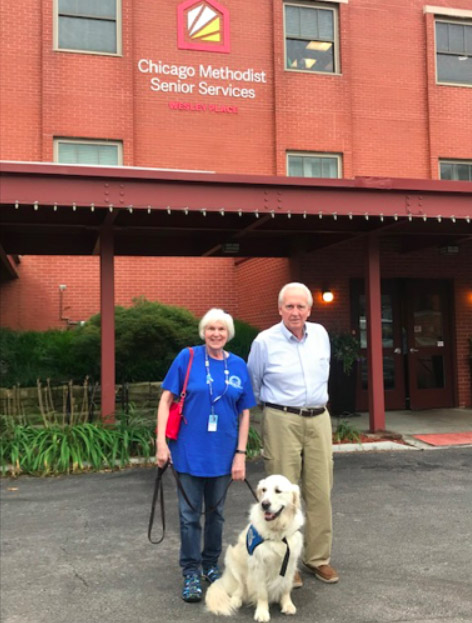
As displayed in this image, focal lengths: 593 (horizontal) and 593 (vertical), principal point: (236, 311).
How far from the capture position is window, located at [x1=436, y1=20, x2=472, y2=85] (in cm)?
1435

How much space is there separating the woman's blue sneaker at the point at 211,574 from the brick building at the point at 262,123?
7.15m

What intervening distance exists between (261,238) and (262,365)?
269 inches

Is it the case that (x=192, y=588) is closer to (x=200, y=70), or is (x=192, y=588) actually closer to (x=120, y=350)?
(x=120, y=350)

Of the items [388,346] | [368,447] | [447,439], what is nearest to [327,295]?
[388,346]

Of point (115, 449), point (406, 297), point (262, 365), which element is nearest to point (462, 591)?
point (262, 365)

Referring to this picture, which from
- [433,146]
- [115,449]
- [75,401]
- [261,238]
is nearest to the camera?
[115,449]

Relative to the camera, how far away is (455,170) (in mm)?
14219

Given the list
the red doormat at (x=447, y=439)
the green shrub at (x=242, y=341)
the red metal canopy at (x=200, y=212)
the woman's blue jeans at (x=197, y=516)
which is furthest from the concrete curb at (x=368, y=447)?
the woman's blue jeans at (x=197, y=516)

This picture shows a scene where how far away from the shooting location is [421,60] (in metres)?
14.1

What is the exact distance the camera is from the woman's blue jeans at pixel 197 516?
3465 mm

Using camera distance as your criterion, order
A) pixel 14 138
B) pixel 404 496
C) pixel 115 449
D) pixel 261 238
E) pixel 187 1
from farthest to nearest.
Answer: pixel 187 1 < pixel 14 138 < pixel 261 238 < pixel 115 449 < pixel 404 496

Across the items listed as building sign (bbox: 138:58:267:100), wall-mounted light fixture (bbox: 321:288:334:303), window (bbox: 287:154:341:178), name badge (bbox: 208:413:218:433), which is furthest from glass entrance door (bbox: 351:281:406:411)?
name badge (bbox: 208:413:218:433)

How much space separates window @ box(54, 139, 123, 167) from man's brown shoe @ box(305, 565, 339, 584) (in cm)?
1033

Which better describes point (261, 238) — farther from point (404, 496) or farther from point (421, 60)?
point (421, 60)
